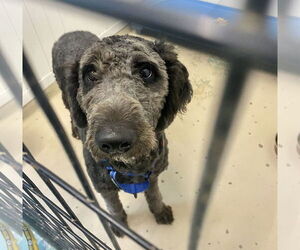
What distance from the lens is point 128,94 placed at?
79 cm

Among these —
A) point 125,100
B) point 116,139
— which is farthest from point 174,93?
point 116,139

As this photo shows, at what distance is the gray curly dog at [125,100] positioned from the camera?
71 centimetres

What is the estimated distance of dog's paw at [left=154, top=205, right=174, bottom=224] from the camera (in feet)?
4.43

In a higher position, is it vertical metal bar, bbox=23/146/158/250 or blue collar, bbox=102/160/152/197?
vertical metal bar, bbox=23/146/158/250

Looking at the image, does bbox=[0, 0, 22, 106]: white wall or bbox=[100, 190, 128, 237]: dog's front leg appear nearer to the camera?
bbox=[0, 0, 22, 106]: white wall

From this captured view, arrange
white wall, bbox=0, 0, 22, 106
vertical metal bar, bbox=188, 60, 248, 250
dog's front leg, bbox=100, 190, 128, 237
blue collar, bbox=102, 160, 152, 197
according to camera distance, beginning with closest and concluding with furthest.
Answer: vertical metal bar, bbox=188, 60, 248, 250
white wall, bbox=0, 0, 22, 106
blue collar, bbox=102, 160, 152, 197
dog's front leg, bbox=100, 190, 128, 237

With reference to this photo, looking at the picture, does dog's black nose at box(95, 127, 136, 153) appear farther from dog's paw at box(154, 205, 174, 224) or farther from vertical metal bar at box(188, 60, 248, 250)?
dog's paw at box(154, 205, 174, 224)

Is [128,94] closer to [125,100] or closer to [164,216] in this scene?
[125,100]

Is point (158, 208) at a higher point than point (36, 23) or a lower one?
lower

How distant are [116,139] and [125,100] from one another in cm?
14

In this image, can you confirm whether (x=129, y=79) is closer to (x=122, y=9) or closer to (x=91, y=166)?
(x=91, y=166)

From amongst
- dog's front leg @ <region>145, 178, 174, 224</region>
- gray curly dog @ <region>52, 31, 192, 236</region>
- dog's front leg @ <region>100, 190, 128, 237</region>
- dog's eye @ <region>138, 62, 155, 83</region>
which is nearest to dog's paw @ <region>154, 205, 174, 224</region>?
dog's front leg @ <region>145, 178, 174, 224</region>

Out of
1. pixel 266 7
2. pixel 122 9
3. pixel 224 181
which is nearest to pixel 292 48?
pixel 266 7

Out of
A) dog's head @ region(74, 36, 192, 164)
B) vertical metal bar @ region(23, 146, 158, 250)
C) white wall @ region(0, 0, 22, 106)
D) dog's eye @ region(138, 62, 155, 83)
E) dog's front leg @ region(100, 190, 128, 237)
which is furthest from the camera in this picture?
dog's front leg @ region(100, 190, 128, 237)
